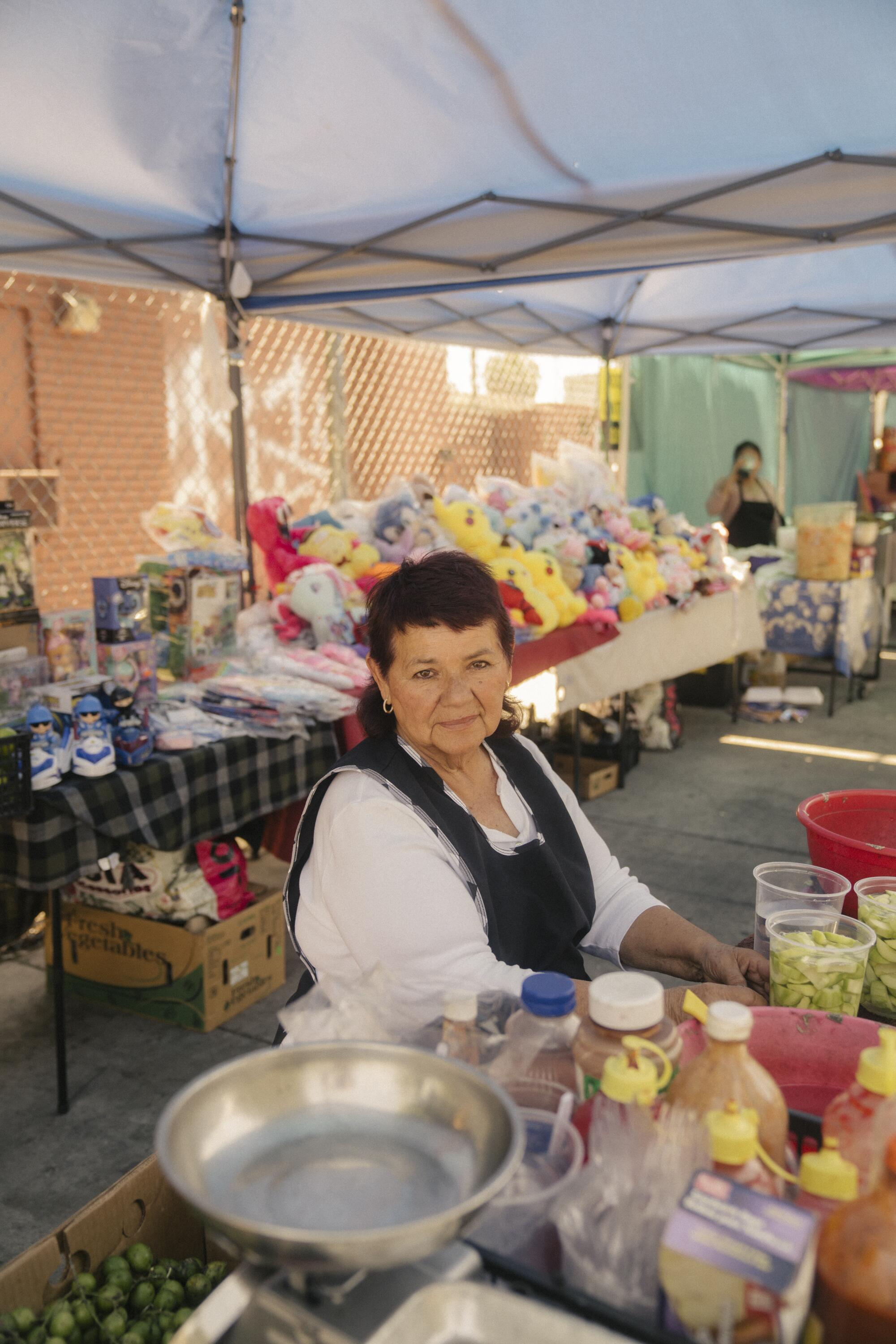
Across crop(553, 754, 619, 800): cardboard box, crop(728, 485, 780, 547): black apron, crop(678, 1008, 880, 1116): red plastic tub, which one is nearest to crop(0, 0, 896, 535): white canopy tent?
crop(553, 754, 619, 800): cardboard box

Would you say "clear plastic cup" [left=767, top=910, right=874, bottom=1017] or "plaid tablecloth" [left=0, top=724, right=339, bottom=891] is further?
"plaid tablecloth" [left=0, top=724, right=339, bottom=891]

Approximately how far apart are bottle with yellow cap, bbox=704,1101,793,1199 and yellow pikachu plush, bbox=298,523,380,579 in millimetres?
3647

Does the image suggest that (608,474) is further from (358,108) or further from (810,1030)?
(810,1030)

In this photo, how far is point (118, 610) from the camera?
296 centimetres

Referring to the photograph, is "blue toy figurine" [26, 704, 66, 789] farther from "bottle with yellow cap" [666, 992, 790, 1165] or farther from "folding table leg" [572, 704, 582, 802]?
"folding table leg" [572, 704, 582, 802]

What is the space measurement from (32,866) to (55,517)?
418 centimetres

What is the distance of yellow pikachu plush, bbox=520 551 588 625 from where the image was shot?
4812 mm

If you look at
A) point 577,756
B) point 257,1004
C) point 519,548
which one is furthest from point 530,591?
point 257,1004

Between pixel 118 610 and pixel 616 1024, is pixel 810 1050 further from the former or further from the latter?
pixel 118 610

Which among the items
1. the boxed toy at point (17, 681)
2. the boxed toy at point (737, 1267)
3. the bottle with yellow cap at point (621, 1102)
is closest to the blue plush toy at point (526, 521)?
the boxed toy at point (17, 681)

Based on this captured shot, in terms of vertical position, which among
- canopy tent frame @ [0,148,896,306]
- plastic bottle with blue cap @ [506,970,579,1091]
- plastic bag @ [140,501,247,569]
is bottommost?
plastic bottle with blue cap @ [506,970,579,1091]

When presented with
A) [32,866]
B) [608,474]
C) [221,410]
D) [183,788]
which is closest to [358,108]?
[221,410]

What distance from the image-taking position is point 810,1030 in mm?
1255

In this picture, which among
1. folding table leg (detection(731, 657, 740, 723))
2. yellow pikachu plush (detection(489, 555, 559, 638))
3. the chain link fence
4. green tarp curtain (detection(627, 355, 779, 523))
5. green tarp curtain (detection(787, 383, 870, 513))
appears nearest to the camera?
yellow pikachu plush (detection(489, 555, 559, 638))
